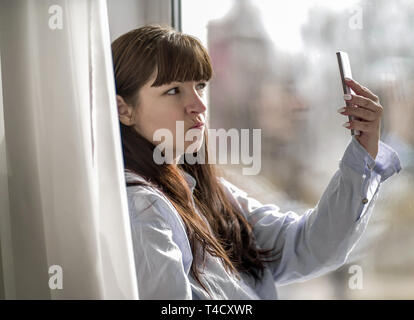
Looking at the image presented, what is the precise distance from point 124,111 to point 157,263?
0.32 metres

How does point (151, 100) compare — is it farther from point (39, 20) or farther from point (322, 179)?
point (322, 179)

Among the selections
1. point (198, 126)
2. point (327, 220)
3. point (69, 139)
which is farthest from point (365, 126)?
point (69, 139)

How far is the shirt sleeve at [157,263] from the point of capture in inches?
32.6

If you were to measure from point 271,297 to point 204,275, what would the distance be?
185 mm

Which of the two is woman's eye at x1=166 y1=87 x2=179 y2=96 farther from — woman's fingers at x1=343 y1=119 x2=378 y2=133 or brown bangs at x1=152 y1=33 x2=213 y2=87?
woman's fingers at x1=343 y1=119 x2=378 y2=133

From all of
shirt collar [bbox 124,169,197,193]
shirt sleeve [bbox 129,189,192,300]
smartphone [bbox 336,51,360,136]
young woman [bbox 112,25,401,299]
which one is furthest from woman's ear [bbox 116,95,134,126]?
smartphone [bbox 336,51,360,136]

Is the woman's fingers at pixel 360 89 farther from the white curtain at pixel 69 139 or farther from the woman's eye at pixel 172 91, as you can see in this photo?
the white curtain at pixel 69 139

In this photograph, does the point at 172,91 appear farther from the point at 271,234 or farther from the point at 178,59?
the point at 271,234

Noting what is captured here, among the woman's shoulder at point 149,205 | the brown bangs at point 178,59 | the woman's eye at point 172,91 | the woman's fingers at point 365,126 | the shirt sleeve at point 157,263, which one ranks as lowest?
the shirt sleeve at point 157,263

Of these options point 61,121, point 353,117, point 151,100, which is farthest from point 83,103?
point 353,117

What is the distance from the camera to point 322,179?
120 centimetres

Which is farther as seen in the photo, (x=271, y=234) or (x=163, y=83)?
(x=271, y=234)

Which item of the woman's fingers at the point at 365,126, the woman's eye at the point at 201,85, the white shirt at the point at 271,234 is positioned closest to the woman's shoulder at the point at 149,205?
the white shirt at the point at 271,234

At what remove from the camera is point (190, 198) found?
1.03 meters
